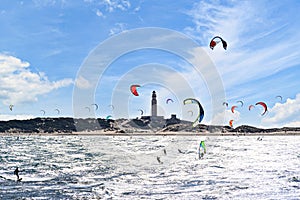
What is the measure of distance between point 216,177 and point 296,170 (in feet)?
25.4

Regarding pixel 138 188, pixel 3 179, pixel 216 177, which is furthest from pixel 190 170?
pixel 3 179

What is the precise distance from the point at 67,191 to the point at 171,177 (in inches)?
292

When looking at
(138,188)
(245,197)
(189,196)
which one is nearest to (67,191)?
(138,188)

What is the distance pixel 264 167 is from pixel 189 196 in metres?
13.9

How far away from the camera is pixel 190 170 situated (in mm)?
27391

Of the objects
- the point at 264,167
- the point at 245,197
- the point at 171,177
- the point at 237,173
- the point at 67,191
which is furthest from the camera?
the point at 264,167

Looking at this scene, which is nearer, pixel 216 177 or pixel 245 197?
pixel 245 197

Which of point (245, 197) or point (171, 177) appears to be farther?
point (171, 177)

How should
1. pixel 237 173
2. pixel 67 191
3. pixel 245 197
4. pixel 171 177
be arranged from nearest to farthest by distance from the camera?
pixel 245 197
pixel 67 191
pixel 171 177
pixel 237 173

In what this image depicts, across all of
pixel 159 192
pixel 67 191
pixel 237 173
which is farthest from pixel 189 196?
pixel 237 173

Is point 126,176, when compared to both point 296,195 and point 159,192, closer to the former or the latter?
point 159,192

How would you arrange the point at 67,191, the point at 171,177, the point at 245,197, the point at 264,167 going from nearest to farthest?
the point at 245,197, the point at 67,191, the point at 171,177, the point at 264,167

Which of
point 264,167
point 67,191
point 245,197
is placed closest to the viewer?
point 245,197

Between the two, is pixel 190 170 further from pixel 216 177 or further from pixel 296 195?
pixel 296 195
